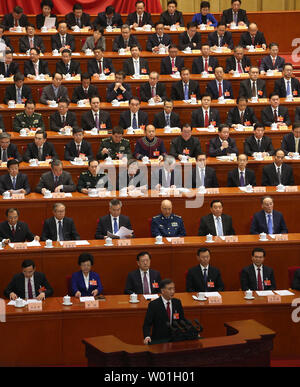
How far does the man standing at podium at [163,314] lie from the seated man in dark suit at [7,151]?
153 inches

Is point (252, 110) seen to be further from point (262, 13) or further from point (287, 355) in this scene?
point (287, 355)

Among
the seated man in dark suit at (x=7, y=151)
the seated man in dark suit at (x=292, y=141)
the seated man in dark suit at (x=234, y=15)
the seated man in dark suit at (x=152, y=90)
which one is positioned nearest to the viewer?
the seated man in dark suit at (x=7, y=151)

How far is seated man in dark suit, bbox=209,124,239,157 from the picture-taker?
10.5 meters

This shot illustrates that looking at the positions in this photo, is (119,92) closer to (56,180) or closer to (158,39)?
(158,39)

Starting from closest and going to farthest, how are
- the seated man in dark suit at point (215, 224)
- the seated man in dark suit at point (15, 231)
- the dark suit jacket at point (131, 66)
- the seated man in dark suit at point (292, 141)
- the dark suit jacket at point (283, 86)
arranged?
the seated man in dark suit at point (15, 231)
the seated man in dark suit at point (215, 224)
the seated man in dark suit at point (292, 141)
the dark suit jacket at point (283, 86)
the dark suit jacket at point (131, 66)

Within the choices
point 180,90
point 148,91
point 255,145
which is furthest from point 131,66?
point 255,145

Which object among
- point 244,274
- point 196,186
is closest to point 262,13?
point 196,186

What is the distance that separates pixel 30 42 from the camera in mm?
12844

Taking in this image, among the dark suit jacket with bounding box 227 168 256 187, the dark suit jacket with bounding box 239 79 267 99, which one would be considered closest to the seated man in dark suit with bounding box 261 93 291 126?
the dark suit jacket with bounding box 239 79 267 99

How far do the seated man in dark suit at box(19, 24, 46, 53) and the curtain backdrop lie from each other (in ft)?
5.23

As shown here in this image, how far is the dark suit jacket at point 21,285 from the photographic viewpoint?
7895mm

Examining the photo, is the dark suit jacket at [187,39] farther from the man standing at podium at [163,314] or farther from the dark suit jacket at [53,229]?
the man standing at podium at [163,314]

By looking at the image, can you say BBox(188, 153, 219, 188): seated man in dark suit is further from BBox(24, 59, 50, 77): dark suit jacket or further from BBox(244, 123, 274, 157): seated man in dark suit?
BBox(24, 59, 50, 77): dark suit jacket

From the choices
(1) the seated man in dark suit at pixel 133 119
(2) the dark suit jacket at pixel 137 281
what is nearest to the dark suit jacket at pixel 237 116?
(1) the seated man in dark suit at pixel 133 119
